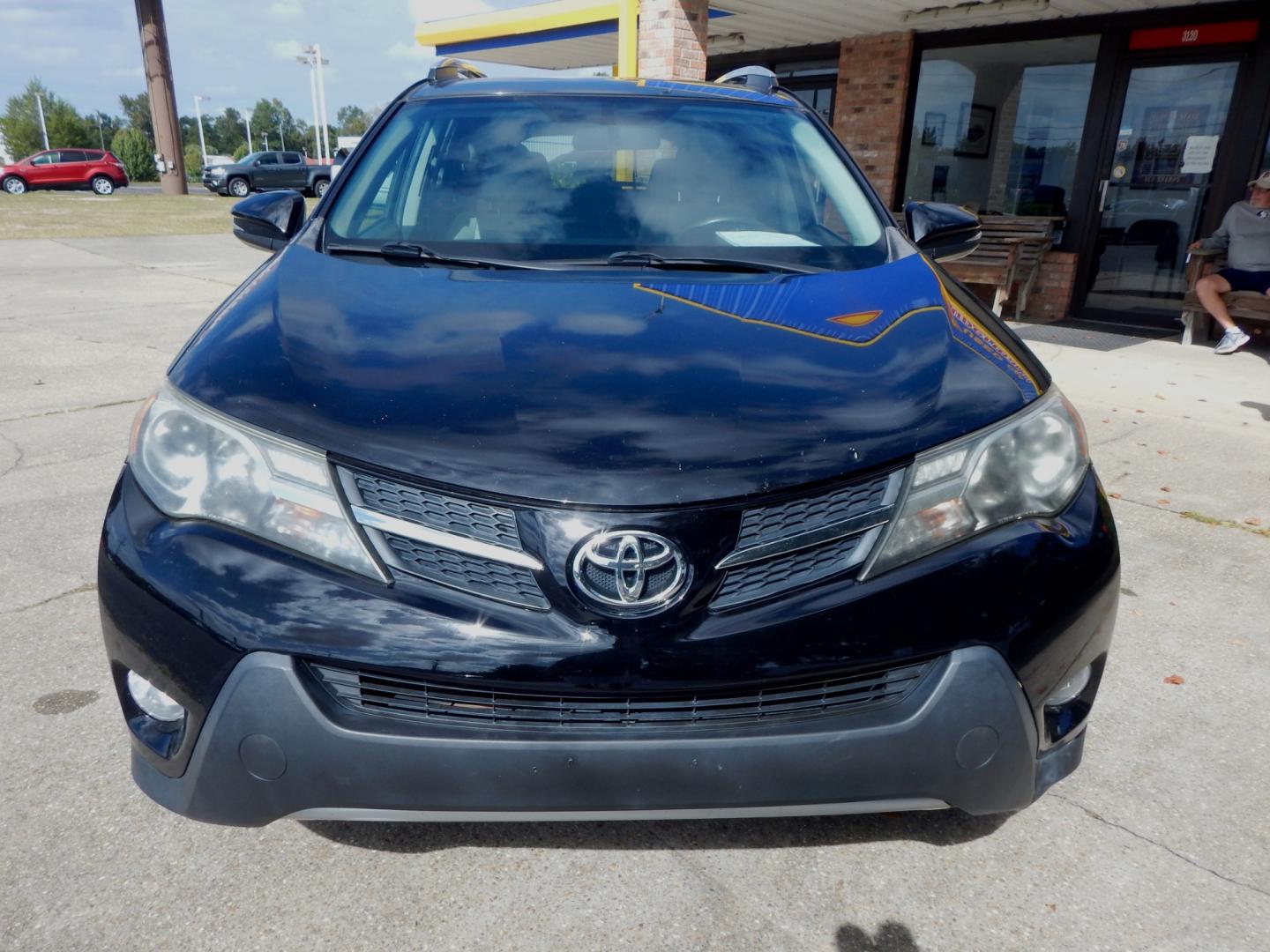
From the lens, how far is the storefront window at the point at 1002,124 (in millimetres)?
9711

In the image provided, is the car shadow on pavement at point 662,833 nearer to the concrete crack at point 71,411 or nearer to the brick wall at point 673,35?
the concrete crack at point 71,411

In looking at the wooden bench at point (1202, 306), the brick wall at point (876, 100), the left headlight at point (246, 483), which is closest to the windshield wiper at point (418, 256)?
the left headlight at point (246, 483)

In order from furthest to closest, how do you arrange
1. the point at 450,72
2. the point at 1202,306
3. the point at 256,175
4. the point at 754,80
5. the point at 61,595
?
the point at 256,175 → the point at 1202,306 → the point at 754,80 → the point at 450,72 → the point at 61,595

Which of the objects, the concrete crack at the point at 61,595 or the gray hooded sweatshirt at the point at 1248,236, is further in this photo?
the gray hooded sweatshirt at the point at 1248,236

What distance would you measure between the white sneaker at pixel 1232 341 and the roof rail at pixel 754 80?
241 inches

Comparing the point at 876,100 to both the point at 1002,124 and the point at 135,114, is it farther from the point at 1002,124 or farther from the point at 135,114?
the point at 135,114

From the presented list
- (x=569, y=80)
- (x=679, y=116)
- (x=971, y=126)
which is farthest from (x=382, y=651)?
(x=971, y=126)

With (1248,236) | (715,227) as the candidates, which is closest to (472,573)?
(715,227)

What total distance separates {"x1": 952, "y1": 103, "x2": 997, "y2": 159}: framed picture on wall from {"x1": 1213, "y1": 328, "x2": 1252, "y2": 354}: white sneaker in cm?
396

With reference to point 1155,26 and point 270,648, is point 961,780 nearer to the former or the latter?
point 270,648

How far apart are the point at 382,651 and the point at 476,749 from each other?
0.22 m

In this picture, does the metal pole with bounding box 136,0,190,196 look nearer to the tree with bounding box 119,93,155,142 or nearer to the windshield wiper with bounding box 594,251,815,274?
the windshield wiper with bounding box 594,251,815,274

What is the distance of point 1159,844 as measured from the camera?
6.98 ft

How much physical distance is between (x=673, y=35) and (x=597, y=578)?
8321 millimetres
